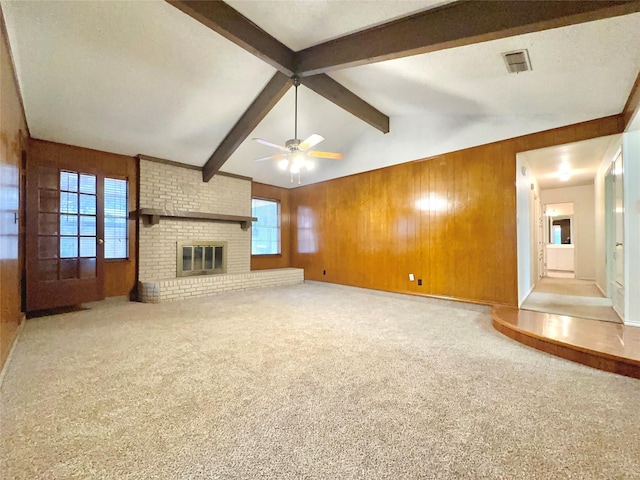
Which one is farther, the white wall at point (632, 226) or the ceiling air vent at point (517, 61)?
the white wall at point (632, 226)

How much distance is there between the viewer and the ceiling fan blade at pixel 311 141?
140 inches

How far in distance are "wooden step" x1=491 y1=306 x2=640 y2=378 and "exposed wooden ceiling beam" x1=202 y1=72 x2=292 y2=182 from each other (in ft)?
13.7

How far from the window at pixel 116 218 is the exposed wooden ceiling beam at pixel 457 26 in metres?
4.19

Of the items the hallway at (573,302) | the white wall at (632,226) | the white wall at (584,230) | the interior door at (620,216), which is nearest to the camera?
the white wall at (632,226)

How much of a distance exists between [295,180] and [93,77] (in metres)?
4.58

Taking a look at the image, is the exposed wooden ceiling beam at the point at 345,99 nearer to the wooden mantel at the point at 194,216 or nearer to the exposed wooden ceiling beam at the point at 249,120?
the exposed wooden ceiling beam at the point at 249,120

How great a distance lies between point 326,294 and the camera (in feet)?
19.2

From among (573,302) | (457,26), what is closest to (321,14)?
(457,26)

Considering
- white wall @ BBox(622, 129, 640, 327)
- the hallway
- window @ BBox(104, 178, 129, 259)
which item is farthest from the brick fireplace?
white wall @ BBox(622, 129, 640, 327)

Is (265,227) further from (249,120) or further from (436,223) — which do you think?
(436,223)

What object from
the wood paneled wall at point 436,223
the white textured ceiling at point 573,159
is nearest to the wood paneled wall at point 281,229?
the wood paneled wall at point 436,223

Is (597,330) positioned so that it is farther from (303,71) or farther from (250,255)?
(250,255)

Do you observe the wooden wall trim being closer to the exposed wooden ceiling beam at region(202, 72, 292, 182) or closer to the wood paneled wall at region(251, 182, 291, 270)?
the exposed wooden ceiling beam at region(202, 72, 292, 182)

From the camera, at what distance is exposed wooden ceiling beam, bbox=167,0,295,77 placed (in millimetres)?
2602
